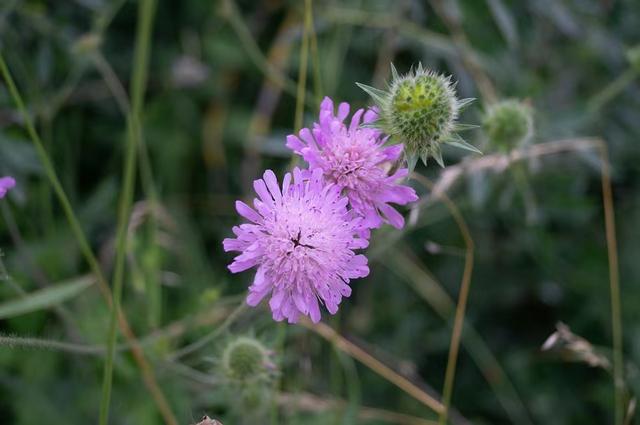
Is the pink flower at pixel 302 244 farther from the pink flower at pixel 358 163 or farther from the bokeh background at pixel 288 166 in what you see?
the bokeh background at pixel 288 166

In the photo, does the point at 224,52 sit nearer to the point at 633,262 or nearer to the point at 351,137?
the point at 351,137

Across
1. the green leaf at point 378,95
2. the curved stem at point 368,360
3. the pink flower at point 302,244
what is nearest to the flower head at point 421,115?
the green leaf at point 378,95

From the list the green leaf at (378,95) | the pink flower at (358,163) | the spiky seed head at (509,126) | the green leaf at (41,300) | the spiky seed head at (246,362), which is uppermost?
the spiky seed head at (509,126)

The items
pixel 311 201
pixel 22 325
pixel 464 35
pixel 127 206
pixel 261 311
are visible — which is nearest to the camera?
pixel 311 201

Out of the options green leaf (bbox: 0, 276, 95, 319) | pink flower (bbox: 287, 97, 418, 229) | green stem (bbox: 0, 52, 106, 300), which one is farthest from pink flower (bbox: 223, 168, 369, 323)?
green leaf (bbox: 0, 276, 95, 319)

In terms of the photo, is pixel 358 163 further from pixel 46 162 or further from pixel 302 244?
pixel 46 162

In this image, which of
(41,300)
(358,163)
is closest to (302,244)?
(358,163)

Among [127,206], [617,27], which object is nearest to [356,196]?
[127,206]

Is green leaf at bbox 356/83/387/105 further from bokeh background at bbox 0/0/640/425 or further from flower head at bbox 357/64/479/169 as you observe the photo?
bokeh background at bbox 0/0/640/425
